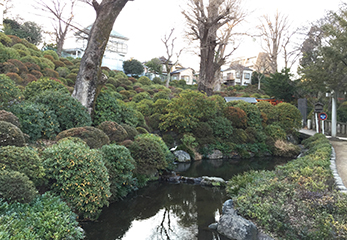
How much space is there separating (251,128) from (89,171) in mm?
12256

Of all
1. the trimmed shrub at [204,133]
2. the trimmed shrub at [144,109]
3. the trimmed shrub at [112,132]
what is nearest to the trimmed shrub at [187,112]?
the trimmed shrub at [204,133]

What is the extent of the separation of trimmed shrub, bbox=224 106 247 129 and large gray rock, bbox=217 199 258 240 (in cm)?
1052

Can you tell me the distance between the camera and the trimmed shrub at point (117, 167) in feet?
20.6

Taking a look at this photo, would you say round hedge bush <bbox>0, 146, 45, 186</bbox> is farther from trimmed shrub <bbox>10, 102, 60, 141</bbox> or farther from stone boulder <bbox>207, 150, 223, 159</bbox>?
stone boulder <bbox>207, 150, 223, 159</bbox>

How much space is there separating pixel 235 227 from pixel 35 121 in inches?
202

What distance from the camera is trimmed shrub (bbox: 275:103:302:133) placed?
56.6 ft

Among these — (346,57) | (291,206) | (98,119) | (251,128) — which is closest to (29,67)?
(98,119)

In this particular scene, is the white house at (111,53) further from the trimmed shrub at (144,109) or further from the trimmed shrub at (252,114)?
the trimmed shrub at (252,114)

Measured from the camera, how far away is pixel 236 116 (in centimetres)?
1531

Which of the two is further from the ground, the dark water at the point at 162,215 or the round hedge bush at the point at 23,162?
the round hedge bush at the point at 23,162

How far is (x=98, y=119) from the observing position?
9734mm

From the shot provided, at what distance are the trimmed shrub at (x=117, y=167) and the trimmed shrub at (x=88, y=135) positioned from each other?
41 cm

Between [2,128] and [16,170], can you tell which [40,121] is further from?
[16,170]

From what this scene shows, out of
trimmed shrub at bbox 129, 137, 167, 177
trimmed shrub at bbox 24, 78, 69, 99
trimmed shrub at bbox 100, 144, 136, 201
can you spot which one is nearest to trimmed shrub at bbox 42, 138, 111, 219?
trimmed shrub at bbox 100, 144, 136, 201
